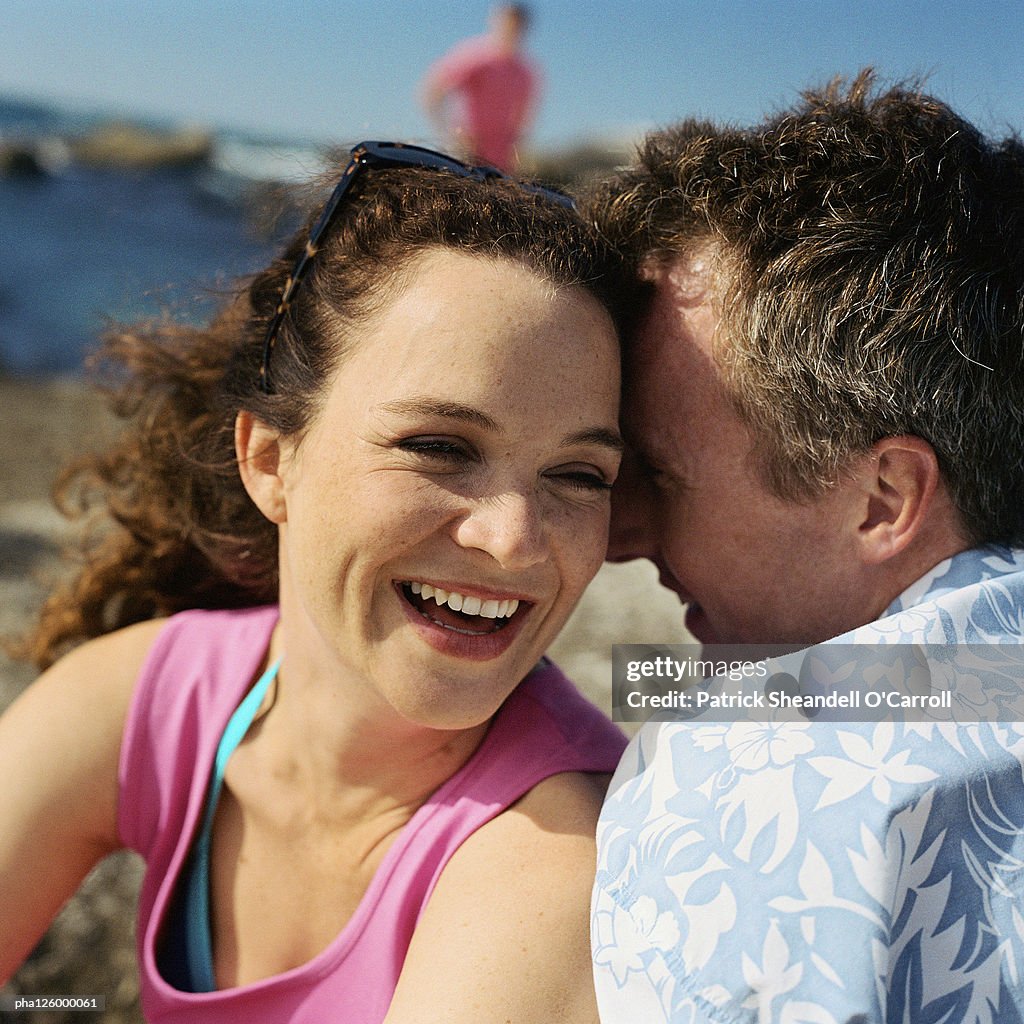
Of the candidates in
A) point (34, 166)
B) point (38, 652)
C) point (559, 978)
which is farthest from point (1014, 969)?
point (34, 166)

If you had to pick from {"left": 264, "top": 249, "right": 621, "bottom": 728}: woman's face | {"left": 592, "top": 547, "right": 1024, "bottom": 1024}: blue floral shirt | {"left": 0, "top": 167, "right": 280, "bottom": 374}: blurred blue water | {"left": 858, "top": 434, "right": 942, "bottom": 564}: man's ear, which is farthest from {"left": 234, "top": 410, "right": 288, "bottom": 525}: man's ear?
{"left": 0, "top": 167, "right": 280, "bottom": 374}: blurred blue water

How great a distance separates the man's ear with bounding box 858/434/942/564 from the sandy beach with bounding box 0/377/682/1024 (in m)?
2.21

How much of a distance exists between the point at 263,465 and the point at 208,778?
0.69 m

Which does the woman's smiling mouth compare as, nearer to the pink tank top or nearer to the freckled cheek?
the freckled cheek

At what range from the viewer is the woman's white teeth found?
1.94 m

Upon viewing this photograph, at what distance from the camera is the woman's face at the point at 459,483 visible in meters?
1.88

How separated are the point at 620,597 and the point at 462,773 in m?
2.86

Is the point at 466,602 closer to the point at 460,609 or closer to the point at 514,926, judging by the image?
the point at 460,609

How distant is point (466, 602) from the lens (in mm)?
1944

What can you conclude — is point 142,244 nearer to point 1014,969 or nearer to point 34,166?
point 34,166

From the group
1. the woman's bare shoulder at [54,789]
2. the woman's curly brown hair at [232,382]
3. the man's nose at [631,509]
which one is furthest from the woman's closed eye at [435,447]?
the woman's bare shoulder at [54,789]

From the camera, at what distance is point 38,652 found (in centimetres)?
308

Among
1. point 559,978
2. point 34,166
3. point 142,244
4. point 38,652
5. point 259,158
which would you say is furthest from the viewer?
point 259,158

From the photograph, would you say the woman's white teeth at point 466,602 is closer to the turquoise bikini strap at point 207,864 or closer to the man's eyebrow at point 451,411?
the man's eyebrow at point 451,411
